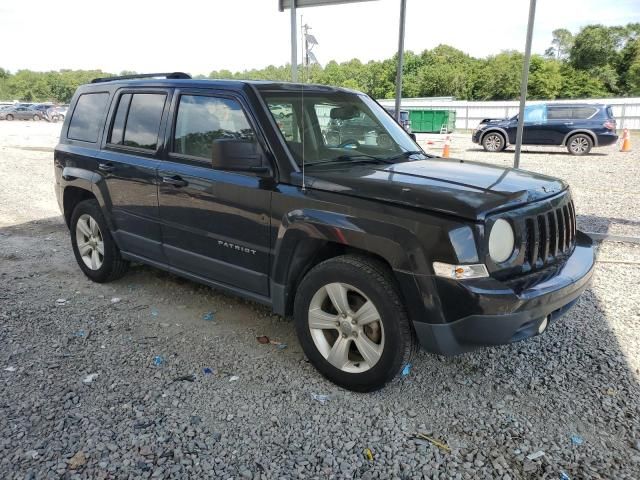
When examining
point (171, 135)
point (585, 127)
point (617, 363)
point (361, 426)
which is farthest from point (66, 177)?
point (585, 127)

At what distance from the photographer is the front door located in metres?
3.56

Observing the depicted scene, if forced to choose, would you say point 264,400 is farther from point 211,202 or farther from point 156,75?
point 156,75

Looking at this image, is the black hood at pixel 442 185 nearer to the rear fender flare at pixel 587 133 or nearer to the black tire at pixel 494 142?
the rear fender flare at pixel 587 133

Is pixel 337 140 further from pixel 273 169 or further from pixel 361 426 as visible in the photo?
pixel 361 426

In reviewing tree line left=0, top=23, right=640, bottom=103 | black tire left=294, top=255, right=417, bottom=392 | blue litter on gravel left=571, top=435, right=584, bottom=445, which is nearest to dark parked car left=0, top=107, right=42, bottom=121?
tree line left=0, top=23, right=640, bottom=103

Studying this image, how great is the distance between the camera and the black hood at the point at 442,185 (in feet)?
9.20

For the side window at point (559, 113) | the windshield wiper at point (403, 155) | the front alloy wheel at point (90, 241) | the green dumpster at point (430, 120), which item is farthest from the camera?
the green dumpster at point (430, 120)

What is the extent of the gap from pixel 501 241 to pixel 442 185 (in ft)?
1.55

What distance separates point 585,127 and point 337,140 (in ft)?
54.6

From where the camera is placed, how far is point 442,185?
120 inches

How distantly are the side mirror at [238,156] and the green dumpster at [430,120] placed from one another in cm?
2933

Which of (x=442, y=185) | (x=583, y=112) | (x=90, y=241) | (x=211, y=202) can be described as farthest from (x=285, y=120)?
(x=583, y=112)

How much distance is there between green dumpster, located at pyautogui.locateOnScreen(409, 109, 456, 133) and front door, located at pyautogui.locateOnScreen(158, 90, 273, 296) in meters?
28.9

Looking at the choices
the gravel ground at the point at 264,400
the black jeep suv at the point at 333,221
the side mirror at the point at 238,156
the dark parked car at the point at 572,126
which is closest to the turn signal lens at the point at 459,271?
the black jeep suv at the point at 333,221
